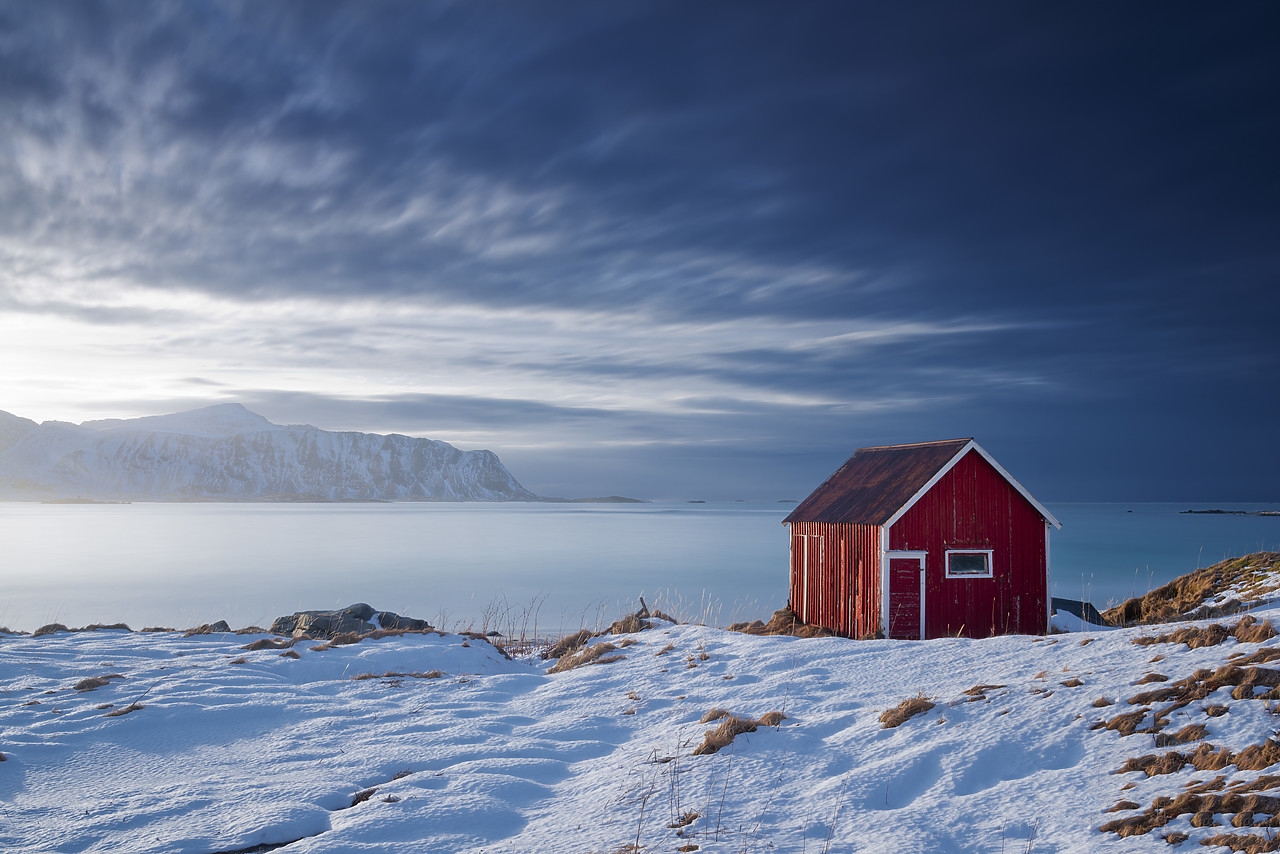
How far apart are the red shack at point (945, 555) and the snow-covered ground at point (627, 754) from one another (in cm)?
555

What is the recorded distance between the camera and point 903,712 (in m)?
8.23

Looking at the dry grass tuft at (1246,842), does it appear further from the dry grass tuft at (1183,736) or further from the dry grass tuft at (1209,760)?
the dry grass tuft at (1183,736)

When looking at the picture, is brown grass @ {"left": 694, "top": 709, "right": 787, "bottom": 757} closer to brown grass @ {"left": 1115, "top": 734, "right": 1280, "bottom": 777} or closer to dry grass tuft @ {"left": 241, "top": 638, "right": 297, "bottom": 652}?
brown grass @ {"left": 1115, "top": 734, "right": 1280, "bottom": 777}

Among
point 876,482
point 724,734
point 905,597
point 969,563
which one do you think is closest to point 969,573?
point 969,563

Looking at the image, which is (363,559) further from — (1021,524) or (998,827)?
(998,827)

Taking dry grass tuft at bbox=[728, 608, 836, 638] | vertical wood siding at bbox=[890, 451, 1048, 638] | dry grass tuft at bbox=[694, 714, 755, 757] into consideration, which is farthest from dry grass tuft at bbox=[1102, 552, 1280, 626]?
dry grass tuft at bbox=[694, 714, 755, 757]

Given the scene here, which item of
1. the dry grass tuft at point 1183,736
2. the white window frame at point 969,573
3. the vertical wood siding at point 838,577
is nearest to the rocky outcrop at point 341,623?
the vertical wood siding at point 838,577

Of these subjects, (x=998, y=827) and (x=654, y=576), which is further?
(x=654, y=576)

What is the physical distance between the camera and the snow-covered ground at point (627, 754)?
6035mm

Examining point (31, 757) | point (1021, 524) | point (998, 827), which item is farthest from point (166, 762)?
point (1021, 524)

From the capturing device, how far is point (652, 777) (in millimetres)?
7242

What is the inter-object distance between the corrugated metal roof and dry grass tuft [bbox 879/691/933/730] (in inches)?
369

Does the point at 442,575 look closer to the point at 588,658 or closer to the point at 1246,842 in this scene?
the point at 588,658

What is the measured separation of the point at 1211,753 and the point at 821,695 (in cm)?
451
